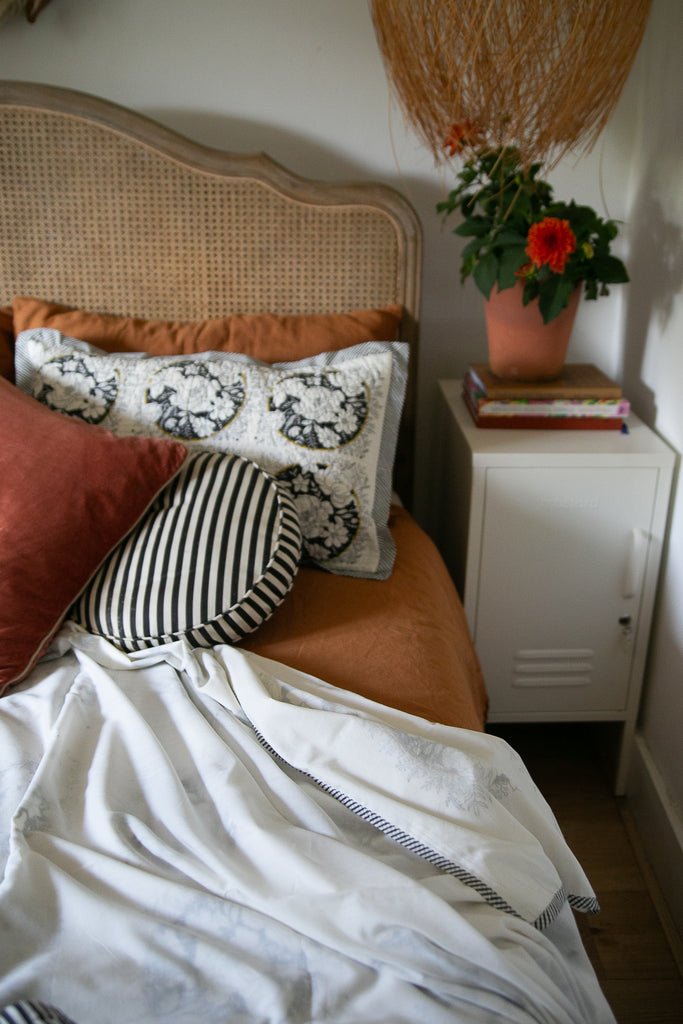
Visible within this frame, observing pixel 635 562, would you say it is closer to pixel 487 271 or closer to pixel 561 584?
pixel 561 584

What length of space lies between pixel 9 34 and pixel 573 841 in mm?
1948

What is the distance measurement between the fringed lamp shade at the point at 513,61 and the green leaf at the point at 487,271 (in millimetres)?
193

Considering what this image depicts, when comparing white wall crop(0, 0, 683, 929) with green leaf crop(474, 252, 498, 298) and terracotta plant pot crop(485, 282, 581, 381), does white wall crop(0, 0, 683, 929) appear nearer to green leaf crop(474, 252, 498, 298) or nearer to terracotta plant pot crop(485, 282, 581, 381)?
terracotta plant pot crop(485, 282, 581, 381)

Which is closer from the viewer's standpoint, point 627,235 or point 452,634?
point 452,634

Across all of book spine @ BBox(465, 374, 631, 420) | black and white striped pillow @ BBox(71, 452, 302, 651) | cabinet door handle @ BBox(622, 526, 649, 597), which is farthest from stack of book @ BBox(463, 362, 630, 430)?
black and white striped pillow @ BBox(71, 452, 302, 651)

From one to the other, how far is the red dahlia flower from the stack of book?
0.81 feet

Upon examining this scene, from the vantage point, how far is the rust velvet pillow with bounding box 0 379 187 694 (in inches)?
43.5

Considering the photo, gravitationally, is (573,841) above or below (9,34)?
below

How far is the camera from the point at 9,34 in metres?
1.66

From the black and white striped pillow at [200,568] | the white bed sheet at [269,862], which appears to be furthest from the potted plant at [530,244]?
the white bed sheet at [269,862]

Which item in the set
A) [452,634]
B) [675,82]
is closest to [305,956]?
[452,634]

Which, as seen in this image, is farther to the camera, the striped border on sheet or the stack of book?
the stack of book

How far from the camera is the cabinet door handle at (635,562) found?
151cm

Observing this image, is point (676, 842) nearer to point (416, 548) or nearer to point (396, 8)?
point (416, 548)
